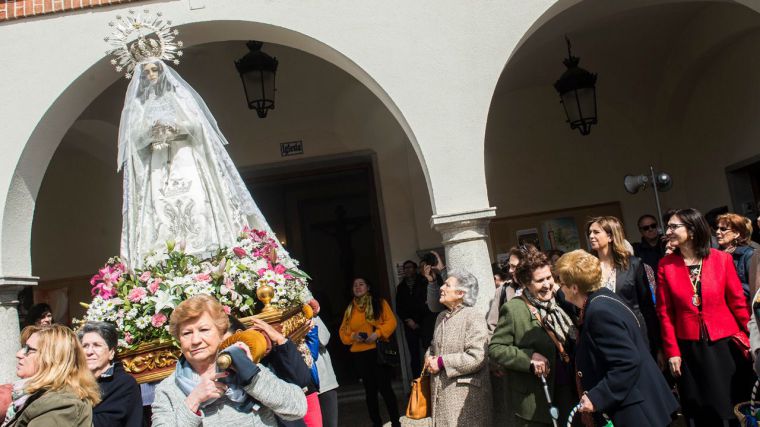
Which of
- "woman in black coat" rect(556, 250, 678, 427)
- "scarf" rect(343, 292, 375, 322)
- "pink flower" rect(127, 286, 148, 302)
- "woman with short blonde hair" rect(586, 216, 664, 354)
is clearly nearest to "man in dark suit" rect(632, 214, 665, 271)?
"woman with short blonde hair" rect(586, 216, 664, 354)

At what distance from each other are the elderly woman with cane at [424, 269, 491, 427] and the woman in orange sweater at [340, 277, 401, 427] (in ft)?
6.90

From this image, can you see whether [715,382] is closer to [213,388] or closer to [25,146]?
[213,388]

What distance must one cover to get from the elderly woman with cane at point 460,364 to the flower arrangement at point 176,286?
103 centimetres

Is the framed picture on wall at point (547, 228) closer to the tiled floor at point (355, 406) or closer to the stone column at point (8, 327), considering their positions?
the tiled floor at point (355, 406)

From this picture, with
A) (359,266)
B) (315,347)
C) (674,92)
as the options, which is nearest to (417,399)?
(315,347)

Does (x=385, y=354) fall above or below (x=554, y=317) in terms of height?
below

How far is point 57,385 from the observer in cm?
260

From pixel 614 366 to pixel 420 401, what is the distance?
1455 mm

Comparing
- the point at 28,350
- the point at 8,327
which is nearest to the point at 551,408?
the point at 28,350

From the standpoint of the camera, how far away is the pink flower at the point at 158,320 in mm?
3363

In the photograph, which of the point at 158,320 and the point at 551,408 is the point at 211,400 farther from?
the point at 551,408

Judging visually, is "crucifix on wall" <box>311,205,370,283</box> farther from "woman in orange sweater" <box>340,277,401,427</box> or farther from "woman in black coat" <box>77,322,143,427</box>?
"woman in black coat" <box>77,322,143,427</box>

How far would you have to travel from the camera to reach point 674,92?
8.57 meters

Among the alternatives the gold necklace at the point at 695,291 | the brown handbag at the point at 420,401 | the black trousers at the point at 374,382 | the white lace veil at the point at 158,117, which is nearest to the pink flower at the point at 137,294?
the white lace veil at the point at 158,117
